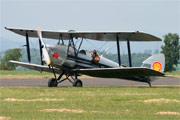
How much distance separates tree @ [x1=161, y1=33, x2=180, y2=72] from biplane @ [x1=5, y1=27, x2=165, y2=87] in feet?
283

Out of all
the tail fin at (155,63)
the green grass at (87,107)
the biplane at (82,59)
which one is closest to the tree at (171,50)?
the tail fin at (155,63)

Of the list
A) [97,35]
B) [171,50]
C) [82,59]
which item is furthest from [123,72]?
[171,50]

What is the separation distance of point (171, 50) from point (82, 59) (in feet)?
313

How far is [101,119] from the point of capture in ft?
36.8

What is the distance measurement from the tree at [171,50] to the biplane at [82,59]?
86320mm

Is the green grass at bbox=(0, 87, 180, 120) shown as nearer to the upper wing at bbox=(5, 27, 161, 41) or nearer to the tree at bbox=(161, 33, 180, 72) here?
the upper wing at bbox=(5, 27, 161, 41)

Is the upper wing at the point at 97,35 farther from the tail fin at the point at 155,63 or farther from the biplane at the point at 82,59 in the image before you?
the tail fin at the point at 155,63

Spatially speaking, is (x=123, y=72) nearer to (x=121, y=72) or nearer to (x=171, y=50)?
(x=121, y=72)

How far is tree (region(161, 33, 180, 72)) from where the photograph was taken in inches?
4358

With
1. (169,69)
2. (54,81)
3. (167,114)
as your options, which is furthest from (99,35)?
(169,69)

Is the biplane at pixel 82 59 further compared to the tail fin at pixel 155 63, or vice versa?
the tail fin at pixel 155 63

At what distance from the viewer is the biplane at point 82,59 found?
22.4 metres

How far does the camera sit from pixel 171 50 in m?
117

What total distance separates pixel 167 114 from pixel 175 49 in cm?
10636
